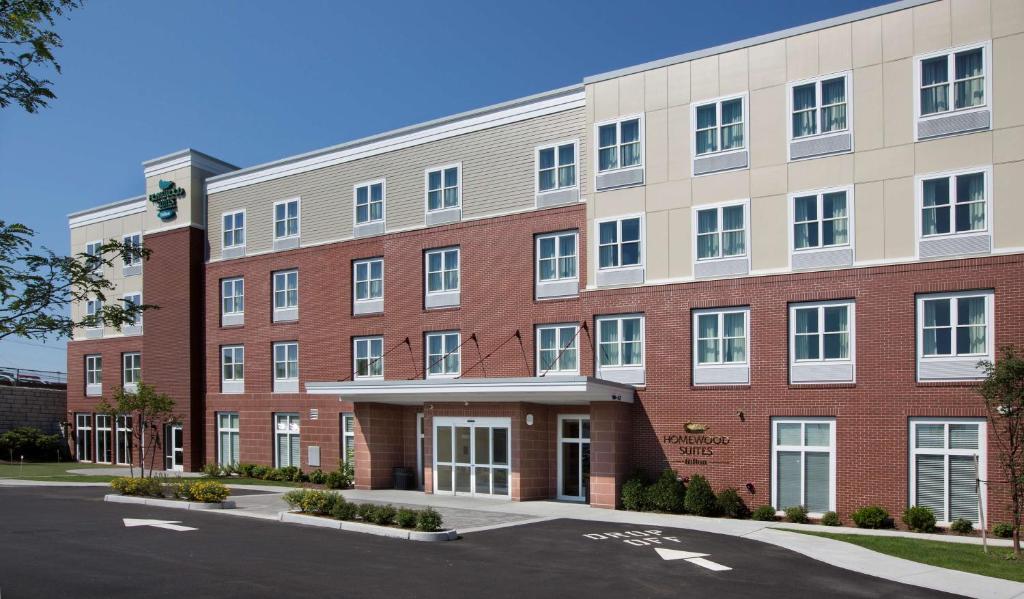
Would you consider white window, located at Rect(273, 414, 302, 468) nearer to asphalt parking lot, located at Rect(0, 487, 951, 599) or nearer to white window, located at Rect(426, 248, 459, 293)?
white window, located at Rect(426, 248, 459, 293)

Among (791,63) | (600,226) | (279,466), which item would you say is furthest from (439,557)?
(279,466)

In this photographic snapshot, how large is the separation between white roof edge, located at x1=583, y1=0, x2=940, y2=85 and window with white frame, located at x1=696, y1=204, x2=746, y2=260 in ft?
15.3

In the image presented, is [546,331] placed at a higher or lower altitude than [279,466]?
higher

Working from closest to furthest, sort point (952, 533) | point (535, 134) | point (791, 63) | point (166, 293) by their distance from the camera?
point (952, 533)
point (791, 63)
point (535, 134)
point (166, 293)

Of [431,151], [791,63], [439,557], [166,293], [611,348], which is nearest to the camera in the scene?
[439,557]

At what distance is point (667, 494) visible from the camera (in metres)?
25.0

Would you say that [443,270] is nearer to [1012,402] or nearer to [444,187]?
[444,187]

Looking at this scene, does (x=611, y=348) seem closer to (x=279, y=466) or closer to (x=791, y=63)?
(x=791, y=63)

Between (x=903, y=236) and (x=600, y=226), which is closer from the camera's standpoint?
(x=903, y=236)

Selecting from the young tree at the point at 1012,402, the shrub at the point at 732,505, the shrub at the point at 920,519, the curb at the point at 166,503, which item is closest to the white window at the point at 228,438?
the curb at the point at 166,503

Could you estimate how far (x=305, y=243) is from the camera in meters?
36.8

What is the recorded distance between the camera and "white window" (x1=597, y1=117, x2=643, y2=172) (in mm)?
27391

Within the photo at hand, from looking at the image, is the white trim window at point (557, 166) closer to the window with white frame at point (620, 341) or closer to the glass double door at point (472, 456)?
the window with white frame at point (620, 341)

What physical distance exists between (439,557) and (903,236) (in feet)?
47.7
